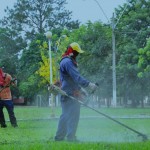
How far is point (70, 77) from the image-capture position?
33.0 feet

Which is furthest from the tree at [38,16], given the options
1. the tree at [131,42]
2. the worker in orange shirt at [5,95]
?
the worker in orange shirt at [5,95]

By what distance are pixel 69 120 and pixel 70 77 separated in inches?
30.7

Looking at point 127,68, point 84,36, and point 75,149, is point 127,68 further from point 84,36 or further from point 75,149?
point 75,149

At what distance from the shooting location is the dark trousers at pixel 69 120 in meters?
9.98

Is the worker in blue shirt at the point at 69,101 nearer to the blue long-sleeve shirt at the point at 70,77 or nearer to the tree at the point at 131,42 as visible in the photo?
the blue long-sleeve shirt at the point at 70,77

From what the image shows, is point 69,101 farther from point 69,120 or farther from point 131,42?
point 131,42

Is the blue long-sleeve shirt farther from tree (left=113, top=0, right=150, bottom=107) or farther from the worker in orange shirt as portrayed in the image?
tree (left=113, top=0, right=150, bottom=107)

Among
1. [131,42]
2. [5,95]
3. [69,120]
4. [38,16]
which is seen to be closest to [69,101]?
[69,120]

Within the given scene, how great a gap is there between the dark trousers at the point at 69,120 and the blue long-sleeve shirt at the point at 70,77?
21 centimetres

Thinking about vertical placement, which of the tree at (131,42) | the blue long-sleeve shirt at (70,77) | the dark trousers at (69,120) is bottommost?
the dark trousers at (69,120)

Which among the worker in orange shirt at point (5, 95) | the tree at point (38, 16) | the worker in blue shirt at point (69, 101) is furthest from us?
the tree at point (38, 16)

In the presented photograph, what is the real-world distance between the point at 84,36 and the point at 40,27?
2480 centimetres

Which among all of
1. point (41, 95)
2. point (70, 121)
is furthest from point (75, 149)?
point (41, 95)

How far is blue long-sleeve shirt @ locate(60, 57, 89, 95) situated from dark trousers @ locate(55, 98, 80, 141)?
214 mm
